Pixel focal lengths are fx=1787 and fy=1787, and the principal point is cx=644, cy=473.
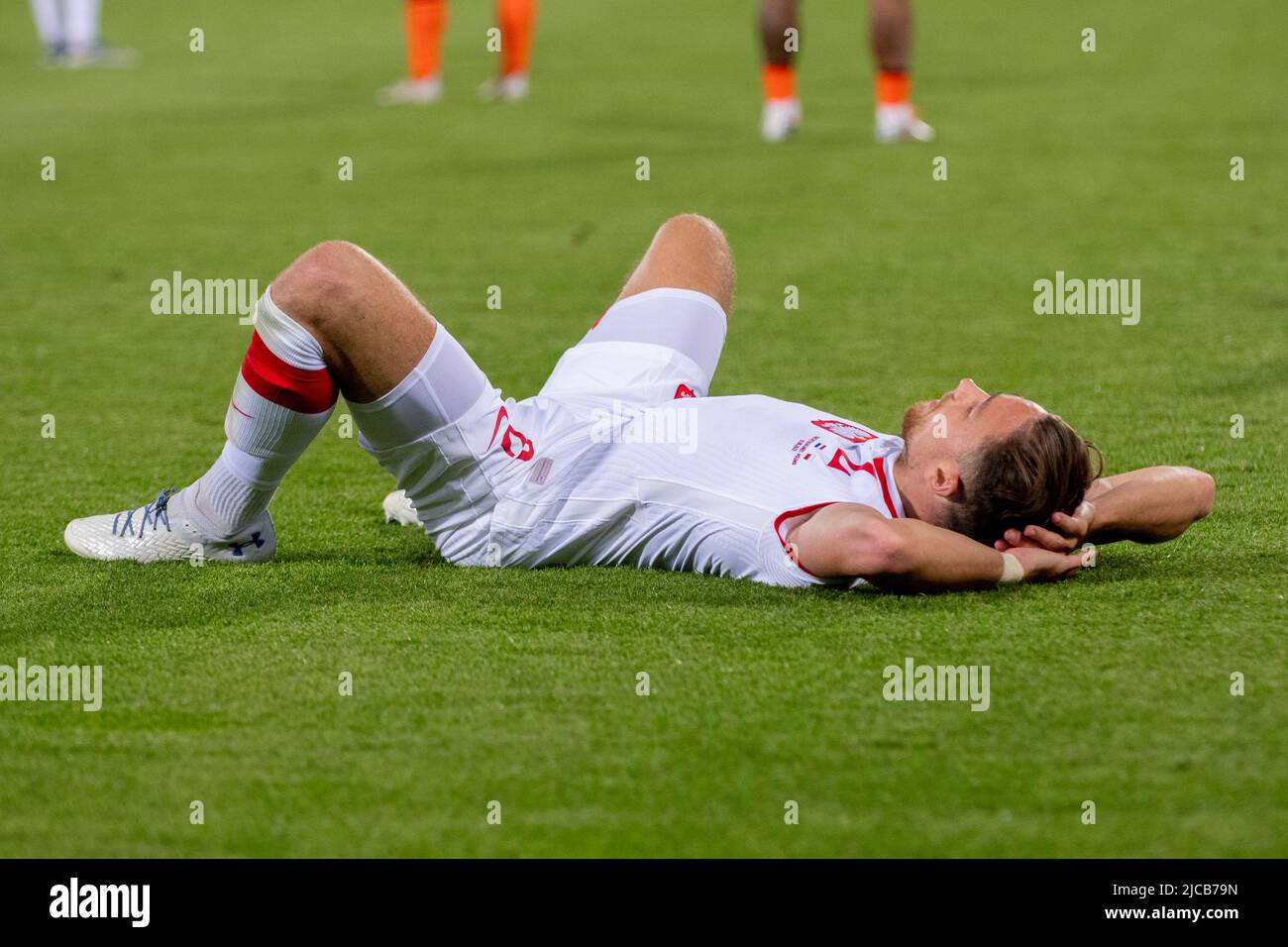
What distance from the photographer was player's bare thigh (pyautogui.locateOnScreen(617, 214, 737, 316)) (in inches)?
136

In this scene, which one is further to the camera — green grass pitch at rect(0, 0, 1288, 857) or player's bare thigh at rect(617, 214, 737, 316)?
player's bare thigh at rect(617, 214, 737, 316)

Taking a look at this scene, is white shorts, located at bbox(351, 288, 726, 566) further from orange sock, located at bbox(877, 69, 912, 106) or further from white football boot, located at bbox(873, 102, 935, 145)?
white football boot, located at bbox(873, 102, 935, 145)

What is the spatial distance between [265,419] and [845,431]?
0.98m

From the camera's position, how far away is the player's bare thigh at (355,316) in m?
2.88

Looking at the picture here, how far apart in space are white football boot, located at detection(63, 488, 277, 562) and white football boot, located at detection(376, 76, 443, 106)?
7.66 meters

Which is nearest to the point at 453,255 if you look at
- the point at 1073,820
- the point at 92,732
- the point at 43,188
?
the point at 43,188

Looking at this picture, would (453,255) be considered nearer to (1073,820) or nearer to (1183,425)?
(1183,425)

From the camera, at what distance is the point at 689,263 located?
3.47m

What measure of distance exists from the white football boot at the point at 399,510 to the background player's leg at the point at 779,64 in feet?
16.7
